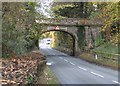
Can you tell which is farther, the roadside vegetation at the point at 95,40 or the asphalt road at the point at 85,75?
the roadside vegetation at the point at 95,40

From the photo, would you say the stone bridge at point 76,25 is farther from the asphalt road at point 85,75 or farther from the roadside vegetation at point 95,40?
the asphalt road at point 85,75

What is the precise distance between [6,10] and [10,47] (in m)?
2.69

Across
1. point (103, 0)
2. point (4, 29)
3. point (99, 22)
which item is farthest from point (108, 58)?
point (4, 29)

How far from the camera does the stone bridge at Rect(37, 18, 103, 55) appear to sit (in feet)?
143

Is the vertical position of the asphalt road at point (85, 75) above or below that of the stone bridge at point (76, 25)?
below

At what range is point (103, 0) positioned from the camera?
21.6 m

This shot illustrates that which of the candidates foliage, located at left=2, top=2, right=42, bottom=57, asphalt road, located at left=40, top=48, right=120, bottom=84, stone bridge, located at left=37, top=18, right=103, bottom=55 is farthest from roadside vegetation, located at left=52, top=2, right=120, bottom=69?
foliage, located at left=2, top=2, right=42, bottom=57

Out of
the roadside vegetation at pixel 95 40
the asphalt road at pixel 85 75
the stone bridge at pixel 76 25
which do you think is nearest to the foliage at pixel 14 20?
the asphalt road at pixel 85 75

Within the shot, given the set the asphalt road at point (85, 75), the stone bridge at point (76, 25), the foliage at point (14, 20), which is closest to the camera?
the foliage at point (14, 20)

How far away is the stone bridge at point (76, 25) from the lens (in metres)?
43.7

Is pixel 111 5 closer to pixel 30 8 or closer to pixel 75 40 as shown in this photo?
pixel 30 8

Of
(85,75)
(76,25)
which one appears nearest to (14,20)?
(85,75)

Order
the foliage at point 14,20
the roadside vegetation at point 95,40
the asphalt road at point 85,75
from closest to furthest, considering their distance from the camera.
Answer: the foliage at point 14,20, the asphalt road at point 85,75, the roadside vegetation at point 95,40

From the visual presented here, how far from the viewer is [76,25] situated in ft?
148
